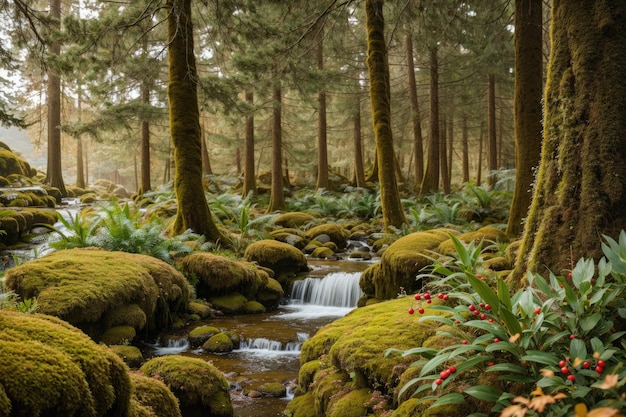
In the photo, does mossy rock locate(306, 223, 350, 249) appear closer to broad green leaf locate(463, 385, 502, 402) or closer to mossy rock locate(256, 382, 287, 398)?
mossy rock locate(256, 382, 287, 398)

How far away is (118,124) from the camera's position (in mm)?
18047

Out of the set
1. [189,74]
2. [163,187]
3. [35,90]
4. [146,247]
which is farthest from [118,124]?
[35,90]

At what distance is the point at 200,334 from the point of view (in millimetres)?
7441

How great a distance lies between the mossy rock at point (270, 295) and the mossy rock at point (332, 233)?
16.6ft

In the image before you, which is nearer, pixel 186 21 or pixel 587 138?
pixel 587 138

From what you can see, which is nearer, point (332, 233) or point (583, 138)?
point (583, 138)

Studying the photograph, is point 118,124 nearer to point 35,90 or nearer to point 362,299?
point 362,299

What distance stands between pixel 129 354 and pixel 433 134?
17550 mm

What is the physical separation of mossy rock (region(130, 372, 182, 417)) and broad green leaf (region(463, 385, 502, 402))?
7.73 ft

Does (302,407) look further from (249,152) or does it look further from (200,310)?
(249,152)

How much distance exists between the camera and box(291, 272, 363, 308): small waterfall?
10141mm

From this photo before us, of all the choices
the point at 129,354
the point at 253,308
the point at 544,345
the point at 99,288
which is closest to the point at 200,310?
the point at 253,308

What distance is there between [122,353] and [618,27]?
6580 mm

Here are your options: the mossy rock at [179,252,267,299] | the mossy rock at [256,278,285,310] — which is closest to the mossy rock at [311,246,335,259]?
the mossy rock at [256,278,285,310]
